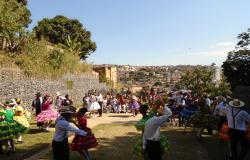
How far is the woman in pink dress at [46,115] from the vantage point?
19848 millimetres

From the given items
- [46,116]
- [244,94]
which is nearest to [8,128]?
[46,116]

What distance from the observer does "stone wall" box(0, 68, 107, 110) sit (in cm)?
2519

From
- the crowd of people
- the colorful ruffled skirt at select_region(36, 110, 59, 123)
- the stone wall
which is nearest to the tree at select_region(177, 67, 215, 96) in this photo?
the stone wall

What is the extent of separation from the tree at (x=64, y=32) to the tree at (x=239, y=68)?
1147 inches

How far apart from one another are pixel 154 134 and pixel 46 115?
10994 mm

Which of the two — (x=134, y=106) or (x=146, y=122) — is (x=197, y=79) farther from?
(x=146, y=122)

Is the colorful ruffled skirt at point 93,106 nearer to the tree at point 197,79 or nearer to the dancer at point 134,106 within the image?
the dancer at point 134,106

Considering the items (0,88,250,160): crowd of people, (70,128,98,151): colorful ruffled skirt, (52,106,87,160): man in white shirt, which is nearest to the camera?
(0,88,250,160): crowd of people

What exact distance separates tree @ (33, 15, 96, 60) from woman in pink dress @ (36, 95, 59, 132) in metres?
42.9

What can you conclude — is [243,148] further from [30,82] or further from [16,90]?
[30,82]

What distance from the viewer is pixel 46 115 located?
65.3ft

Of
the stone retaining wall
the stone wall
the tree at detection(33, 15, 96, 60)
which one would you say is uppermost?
the tree at detection(33, 15, 96, 60)

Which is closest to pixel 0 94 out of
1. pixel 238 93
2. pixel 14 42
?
pixel 14 42

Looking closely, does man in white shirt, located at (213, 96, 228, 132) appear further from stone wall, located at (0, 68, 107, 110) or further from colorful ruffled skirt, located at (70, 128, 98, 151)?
stone wall, located at (0, 68, 107, 110)
